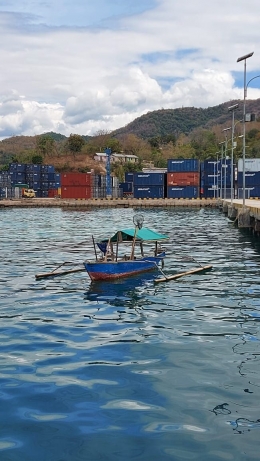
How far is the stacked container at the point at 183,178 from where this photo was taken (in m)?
101

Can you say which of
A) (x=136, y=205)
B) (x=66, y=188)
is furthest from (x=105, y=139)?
(x=136, y=205)

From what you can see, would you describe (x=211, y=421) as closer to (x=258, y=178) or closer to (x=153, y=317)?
(x=153, y=317)

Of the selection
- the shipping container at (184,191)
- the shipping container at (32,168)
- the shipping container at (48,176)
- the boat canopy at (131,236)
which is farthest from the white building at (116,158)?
the boat canopy at (131,236)

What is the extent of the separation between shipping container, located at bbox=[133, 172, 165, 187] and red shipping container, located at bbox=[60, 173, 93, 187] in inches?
380

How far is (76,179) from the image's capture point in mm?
110000

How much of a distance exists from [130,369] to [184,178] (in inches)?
3657

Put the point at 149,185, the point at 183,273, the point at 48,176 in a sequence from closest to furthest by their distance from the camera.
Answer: the point at 183,273 < the point at 149,185 < the point at 48,176

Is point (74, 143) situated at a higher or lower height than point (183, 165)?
higher

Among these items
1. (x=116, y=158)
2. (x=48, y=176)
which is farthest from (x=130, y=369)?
(x=116, y=158)

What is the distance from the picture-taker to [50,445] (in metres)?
7.77

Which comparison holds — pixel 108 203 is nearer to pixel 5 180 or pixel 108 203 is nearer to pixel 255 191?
pixel 255 191

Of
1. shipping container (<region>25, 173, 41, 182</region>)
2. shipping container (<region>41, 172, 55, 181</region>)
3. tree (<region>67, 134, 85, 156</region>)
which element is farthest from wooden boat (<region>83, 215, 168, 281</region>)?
tree (<region>67, 134, 85, 156</region>)

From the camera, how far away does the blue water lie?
25.8ft

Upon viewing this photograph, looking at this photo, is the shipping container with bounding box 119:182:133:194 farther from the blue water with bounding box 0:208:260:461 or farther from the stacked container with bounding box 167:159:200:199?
the blue water with bounding box 0:208:260:461
